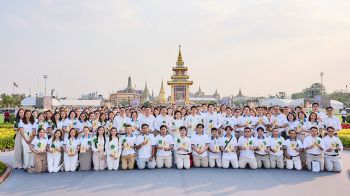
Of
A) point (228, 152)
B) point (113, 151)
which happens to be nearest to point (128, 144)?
point (113, 151)

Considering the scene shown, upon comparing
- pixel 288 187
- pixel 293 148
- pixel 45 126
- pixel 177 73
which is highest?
pixel 177 73

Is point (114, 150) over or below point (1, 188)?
over

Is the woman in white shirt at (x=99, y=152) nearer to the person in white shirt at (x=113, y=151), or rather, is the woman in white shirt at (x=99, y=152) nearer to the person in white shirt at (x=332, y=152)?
the person in white shirt at (x=113, y=151)

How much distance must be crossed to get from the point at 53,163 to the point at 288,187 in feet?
18.4

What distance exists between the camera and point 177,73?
203ft

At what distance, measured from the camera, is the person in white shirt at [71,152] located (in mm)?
8461

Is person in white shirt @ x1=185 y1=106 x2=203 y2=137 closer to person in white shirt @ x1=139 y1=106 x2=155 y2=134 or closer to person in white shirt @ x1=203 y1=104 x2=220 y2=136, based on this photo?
person in white shirt @ x1=203 y1=104 x2=220 y2=136

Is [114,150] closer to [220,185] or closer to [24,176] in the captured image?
[24,176]

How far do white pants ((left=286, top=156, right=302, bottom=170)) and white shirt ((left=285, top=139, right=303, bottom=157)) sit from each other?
0.41 ft

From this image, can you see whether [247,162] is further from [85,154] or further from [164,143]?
[85,154]

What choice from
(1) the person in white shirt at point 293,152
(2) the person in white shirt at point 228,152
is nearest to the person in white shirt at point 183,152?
(2) the person in white shirt at point 228,152

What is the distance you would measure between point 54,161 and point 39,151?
0.44m

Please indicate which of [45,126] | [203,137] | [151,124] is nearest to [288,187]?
[203,137]

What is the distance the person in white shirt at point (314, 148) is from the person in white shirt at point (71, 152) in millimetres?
5895
